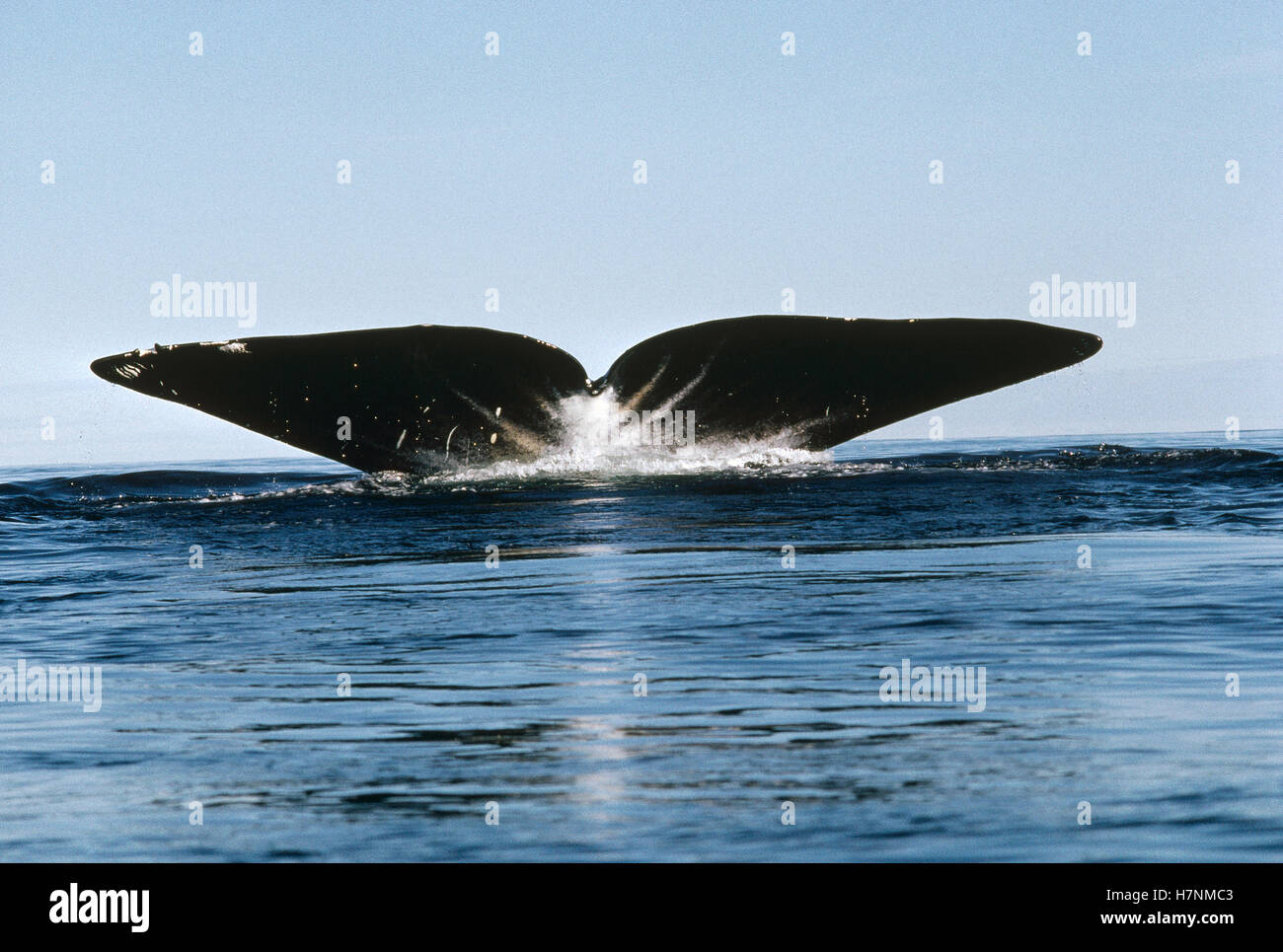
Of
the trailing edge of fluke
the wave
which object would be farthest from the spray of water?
the trailing edge of fluke

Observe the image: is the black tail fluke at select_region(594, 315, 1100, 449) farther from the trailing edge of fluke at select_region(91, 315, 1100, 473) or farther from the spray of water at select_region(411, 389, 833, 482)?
the spray of water at select_region(411, 389, 833, 482)

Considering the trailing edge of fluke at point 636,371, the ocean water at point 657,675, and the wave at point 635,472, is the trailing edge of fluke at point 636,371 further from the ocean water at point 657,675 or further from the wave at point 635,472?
the wave at point 635,472

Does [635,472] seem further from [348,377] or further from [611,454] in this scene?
[348,377]

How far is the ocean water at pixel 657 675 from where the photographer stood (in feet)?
11.7

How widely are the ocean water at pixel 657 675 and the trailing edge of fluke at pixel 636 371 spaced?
0.81 meters

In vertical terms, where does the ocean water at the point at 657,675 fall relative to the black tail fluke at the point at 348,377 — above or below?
below

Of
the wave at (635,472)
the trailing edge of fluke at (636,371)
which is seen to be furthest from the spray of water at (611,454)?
the trailing edge of fluke at (636,371)

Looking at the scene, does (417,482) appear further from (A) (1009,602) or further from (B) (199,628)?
(A) (1009,602)

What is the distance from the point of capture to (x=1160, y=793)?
374cm

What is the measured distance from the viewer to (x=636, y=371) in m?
9.84

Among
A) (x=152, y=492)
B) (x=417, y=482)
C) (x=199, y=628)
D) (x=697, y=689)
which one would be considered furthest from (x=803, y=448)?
(x=152, y=492)
